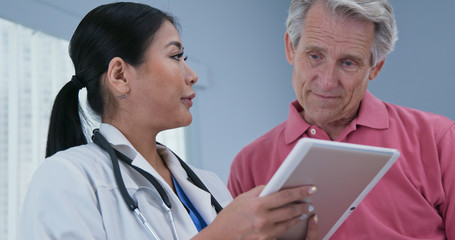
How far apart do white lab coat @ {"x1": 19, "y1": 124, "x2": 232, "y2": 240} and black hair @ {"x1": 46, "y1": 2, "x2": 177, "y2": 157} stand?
11 centimetres

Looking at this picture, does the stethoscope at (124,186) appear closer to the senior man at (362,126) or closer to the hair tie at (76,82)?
the hair tie at (76,82)

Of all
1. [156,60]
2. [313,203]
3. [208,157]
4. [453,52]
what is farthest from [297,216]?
[453,52]

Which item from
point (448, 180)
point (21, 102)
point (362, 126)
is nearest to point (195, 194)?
point (362, 126)

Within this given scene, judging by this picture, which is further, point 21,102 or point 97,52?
point 21,102

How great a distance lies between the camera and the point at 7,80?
6.73ft

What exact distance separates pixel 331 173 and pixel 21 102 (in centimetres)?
157

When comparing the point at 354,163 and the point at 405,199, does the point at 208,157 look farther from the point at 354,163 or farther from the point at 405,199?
the point at 354,163

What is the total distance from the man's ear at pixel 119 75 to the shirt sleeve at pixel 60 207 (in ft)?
0.92

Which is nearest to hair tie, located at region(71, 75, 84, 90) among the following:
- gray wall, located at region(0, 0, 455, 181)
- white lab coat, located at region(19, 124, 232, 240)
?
white lab coat, located at region(19, 124, 232, 240)

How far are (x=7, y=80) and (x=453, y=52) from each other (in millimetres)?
2647

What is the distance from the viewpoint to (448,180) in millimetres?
1455

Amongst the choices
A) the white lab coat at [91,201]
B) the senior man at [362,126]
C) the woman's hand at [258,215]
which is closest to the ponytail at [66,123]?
the white lab coat at [91,201]

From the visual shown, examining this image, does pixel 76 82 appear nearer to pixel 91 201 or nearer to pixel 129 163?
pixel 129 163

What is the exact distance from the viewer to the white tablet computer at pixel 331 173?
898 millimetres
